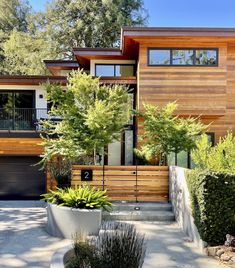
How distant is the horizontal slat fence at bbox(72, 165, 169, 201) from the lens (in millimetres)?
11328

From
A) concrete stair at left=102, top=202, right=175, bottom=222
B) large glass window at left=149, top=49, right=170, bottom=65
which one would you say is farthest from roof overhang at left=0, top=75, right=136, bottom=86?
concrete stair at left=102, top=202, right=175, bottom=222

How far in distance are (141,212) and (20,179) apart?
25.8ft

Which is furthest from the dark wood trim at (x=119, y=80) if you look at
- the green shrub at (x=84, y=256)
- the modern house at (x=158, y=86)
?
the green shrub at (x=84, y=256)

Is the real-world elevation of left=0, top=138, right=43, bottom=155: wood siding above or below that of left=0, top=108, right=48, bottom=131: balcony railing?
below

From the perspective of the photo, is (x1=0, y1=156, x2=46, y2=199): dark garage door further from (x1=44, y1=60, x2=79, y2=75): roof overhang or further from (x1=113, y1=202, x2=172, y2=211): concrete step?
(x1=44, y1=60, x2=79, y2=75): roof overhang

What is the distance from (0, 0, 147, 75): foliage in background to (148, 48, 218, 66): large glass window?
13.2m

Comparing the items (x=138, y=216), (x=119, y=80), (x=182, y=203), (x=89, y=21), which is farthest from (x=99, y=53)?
(x=89, y=21)

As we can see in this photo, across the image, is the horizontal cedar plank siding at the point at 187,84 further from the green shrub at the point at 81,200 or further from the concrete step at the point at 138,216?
the green shrub at the point at 81,200

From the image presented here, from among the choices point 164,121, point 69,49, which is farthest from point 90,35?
point 164,121

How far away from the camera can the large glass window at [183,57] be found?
1480 centimetres

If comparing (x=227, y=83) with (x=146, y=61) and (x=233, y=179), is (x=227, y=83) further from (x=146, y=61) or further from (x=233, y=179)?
Result: (x=233, y=179)

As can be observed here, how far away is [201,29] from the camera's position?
14.1 m

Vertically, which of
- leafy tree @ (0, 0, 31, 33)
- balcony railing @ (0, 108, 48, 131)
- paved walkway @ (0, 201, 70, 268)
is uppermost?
leafy tree @ (0, 0, 31, 33)

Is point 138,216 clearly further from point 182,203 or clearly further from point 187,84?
point 187,84
